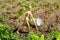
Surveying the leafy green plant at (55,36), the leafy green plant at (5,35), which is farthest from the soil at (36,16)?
the leafy green plant at (5,35)

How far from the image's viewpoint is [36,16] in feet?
23.7

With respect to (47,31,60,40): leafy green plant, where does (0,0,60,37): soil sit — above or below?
above

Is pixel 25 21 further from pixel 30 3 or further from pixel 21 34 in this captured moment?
pixel 30 3

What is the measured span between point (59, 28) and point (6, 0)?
2308mm

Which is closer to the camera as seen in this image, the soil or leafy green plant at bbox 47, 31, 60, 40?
leafy green plant at bbox 47, 31, 60, 40

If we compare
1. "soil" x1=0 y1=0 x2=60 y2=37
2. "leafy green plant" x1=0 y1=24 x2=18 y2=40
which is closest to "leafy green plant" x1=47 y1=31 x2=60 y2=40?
"soil" x1=0 y1=0 x2=60 y2=37

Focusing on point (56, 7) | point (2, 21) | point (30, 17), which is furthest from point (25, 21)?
point (56, 7)

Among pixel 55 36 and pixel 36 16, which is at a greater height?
pixel 36 16

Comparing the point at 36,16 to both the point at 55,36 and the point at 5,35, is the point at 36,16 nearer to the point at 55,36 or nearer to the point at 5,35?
the point at 55,36

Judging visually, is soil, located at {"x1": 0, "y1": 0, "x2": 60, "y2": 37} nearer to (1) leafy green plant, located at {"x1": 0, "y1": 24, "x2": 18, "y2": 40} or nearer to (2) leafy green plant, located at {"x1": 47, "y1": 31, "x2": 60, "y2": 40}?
(2) leafy green plant, located at {"x1": 47, "y1": 31, "x2": 60, "y2": 40}

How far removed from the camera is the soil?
6750 millimetres

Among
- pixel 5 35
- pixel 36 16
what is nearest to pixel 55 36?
pixel 5 35

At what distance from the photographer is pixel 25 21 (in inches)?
267

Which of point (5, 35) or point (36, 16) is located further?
point (36, 16)
